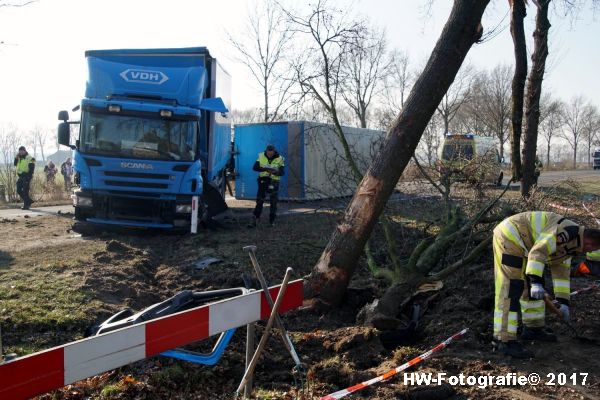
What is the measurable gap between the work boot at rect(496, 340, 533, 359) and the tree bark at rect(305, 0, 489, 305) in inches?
79.0

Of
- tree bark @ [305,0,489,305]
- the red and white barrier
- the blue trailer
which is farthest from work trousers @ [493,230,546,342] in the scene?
the blue trailer

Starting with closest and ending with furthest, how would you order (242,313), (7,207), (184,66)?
(242,313) < (184,66) < (7,207)

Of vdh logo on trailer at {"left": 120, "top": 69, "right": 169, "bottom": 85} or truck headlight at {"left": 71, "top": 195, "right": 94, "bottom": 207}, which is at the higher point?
vdh logo on trailer at {"left": 120, "top": 69, "right": 169, "bottom": 85}

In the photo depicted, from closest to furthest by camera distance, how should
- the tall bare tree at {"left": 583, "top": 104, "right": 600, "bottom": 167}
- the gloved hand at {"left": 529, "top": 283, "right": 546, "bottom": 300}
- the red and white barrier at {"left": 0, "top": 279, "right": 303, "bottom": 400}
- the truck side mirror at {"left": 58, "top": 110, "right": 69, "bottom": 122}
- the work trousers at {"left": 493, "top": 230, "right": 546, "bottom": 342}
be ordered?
the red and white barrier at {"left": 0, "top": 279, "right": 303, "bottom": 400}, the gloved hand at {"left": 529, "top": 283, "right": 546, "bottom": 300}, the work trousers at {"left": 493, "top": 230, "right": 546, "bottom": 342}, the truck side mirror at {"left": 58, "top": 110, "right": 69, "bottom": 122}, the tall bare tree at {"left": 583, "top": 104, "right": 600, "bottom": 167}

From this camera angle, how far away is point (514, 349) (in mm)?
4496

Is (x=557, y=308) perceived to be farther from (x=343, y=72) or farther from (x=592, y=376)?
(x=343, y=72)

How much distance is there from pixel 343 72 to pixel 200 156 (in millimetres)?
4062

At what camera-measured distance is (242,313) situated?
3.65 metres

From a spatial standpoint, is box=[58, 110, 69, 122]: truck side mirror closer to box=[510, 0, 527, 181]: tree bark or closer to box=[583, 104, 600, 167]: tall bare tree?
box=[510, 0, 527, 181]: tree bark

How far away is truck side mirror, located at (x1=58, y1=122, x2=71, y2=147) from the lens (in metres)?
10.7

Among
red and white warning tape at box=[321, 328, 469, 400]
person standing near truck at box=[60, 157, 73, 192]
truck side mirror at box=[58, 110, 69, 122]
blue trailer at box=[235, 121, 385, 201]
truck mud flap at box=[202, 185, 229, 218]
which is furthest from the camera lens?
person standing near truck at box=[60, 157, 73, 192]

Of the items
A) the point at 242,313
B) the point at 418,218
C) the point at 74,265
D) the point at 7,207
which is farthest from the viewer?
the point at 7,207

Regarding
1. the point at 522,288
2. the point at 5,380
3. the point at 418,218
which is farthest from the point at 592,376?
the point at 418,218

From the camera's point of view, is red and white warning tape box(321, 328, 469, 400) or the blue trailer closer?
red and white warning tape box(321, 328, 469, 400)
